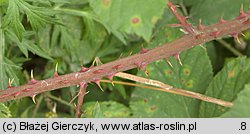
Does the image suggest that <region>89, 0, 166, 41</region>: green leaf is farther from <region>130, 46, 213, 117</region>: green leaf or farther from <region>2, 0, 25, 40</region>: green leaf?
<region>130, 46, 213, 117</region>: green leaf

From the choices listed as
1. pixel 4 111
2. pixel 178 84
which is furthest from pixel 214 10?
pixel 4 111

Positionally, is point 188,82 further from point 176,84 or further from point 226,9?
point 226,9

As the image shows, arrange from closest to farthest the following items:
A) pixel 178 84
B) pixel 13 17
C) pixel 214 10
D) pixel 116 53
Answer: pixel 13 17
pixel 178 84
pixel 214 10
pixel 116 53

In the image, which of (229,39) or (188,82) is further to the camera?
(229,39)

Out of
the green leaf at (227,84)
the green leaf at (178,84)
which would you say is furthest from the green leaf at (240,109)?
the green leaf at (178,84)

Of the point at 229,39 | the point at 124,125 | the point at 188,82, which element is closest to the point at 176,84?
the point at 188,82

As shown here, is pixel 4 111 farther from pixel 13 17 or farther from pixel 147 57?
pixel 147 57

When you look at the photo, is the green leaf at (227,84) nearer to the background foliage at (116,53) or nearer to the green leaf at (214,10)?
the background foliage at (116,53)

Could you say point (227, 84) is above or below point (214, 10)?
below
